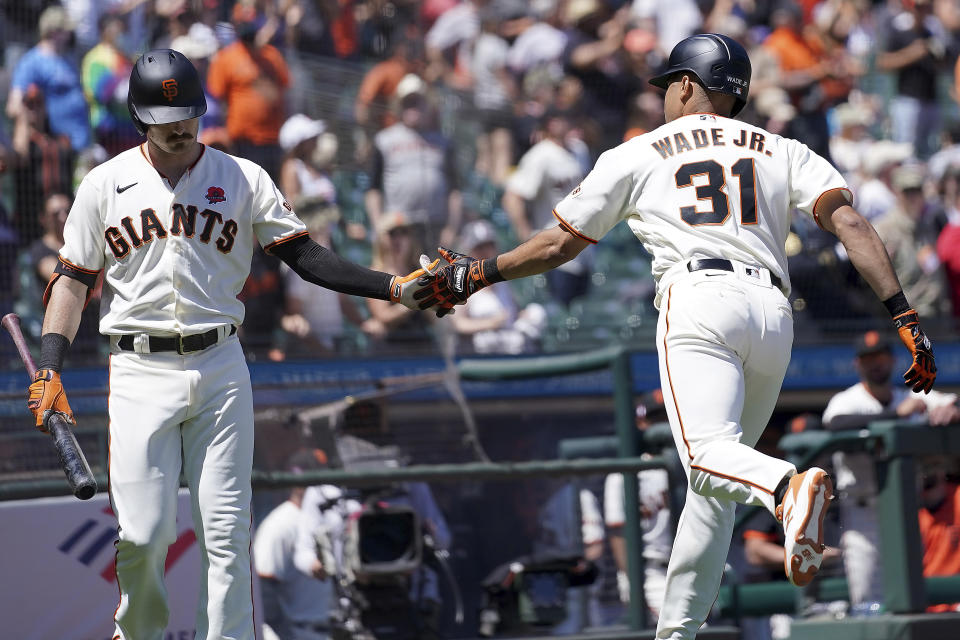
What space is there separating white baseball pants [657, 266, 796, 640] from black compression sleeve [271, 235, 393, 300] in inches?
39.9

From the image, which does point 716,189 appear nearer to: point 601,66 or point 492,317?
point 492,317

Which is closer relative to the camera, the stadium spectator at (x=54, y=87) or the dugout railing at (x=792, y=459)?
the dugout railing at (x=792, y=459)

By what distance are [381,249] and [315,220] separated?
0.57 metres

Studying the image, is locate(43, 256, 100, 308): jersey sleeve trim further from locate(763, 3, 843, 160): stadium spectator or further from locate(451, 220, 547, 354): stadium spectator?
locate(763, 3, 843, 160): stadium spectator

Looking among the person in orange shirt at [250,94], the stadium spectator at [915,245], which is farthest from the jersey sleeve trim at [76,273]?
the stadium spectator at [915,245]

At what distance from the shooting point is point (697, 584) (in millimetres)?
4586

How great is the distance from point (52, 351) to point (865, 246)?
258 centimetres

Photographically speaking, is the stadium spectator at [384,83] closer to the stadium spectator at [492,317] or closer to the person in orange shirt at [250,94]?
the person in orange shirt at [250,94]

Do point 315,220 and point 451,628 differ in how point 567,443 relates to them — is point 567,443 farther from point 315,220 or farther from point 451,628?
point 315,220

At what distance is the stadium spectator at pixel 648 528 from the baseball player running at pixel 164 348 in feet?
7.89

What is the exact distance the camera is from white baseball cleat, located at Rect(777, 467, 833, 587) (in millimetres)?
3904

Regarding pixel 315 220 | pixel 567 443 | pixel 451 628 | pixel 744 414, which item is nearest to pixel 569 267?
pixel 315 220

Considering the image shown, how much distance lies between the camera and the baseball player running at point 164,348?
14.5ft

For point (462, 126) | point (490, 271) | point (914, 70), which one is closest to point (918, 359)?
point (490, 271)
